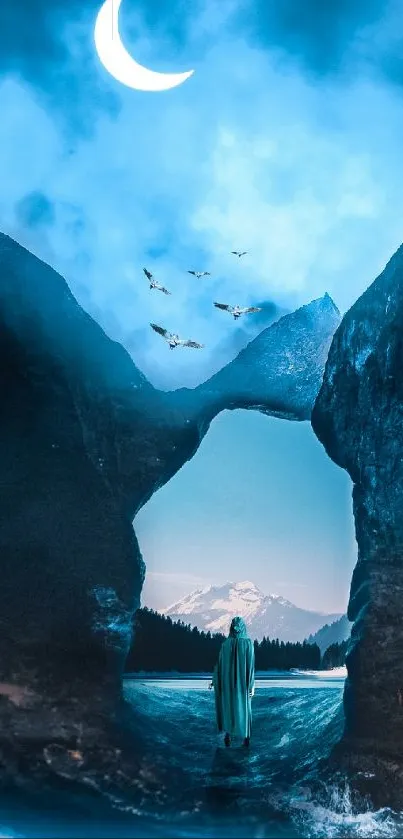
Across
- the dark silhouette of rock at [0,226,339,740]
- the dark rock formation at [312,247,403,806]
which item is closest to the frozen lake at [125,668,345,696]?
the dark silhouette of rock at [0,226,339,740]

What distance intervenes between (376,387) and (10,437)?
6.92 meters

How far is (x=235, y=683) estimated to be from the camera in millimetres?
10594

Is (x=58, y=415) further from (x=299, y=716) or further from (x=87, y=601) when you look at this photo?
(x=299, y=716)

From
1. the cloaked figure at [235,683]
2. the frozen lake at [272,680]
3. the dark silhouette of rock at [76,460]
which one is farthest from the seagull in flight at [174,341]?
the frozen lake at [272,680]

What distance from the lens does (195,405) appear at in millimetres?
13211

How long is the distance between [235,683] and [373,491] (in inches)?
166

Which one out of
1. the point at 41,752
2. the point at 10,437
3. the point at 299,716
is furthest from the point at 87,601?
the point at 299,716

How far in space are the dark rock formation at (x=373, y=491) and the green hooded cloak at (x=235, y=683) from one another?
1.64 m

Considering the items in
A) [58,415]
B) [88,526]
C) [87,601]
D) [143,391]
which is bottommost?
[87,601]

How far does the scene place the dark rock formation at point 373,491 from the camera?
33.0 ft

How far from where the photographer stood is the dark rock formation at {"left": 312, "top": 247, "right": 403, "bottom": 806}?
A: 10.1 metres

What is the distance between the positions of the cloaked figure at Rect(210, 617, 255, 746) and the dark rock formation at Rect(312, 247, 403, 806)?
5.40 feet

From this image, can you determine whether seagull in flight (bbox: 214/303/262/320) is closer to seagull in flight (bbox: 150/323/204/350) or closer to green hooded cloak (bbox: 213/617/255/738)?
seagull in flight (bbox: 150/323/204/350)

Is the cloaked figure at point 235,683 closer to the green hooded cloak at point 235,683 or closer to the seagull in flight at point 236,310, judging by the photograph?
the green hooded cloak at point 235,683
